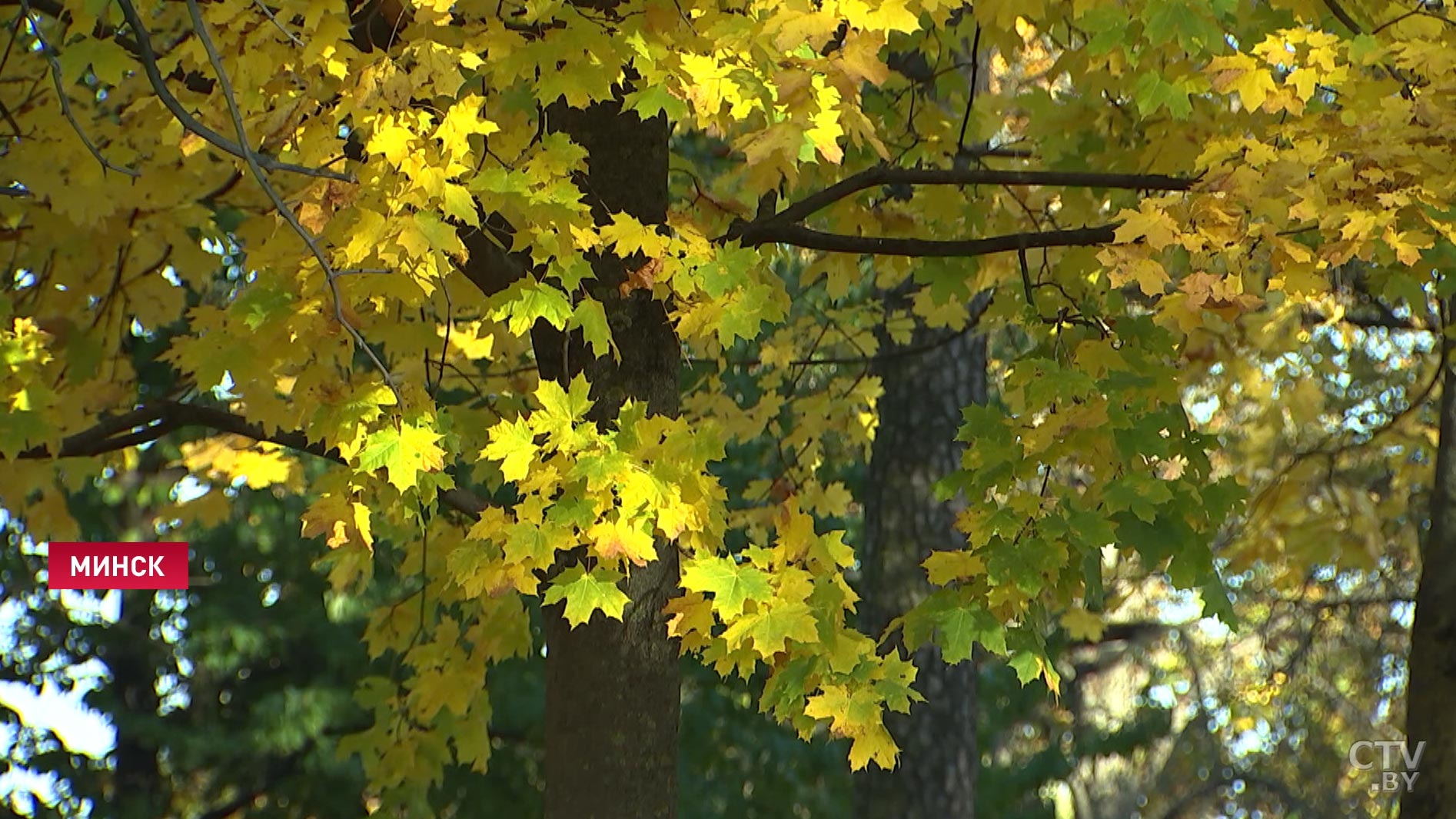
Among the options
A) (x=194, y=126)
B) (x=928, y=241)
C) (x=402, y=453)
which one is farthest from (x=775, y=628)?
(x=194, y=126)

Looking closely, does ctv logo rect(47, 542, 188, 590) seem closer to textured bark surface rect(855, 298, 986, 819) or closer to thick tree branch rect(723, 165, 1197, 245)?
textured bark surface rect(855, 298, 986, 819)

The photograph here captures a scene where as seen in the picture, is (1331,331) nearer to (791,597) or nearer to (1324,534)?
(1324,534)

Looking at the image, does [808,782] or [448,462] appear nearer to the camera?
[448,462]

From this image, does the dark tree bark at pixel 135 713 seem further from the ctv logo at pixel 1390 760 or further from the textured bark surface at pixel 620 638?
the ctv logo at pixel 1390 760

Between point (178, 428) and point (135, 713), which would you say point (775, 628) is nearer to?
point (178, 428)

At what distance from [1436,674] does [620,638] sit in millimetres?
3867

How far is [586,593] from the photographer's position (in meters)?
4.02

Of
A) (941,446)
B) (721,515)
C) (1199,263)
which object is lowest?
(721,515)

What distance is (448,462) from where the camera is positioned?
4434 mm

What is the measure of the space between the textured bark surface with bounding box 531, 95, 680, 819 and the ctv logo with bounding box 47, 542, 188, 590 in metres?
5.56

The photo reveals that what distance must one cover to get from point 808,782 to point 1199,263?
7089 mm

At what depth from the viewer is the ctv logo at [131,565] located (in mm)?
9680

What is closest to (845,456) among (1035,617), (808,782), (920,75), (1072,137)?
(808,782)

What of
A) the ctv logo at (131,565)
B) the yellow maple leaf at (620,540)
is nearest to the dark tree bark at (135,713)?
the ctv logo at (131,565)
